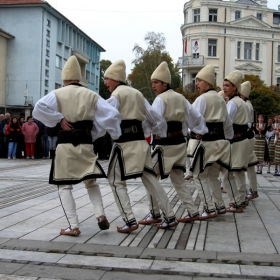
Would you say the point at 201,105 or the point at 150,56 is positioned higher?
the point at 150,56

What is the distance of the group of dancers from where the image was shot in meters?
6.18

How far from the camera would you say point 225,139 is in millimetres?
8141

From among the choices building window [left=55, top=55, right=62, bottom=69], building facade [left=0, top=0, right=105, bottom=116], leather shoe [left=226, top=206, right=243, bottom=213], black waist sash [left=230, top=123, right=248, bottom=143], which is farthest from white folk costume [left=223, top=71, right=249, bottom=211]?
building window [left=55, top=55, right=62, bottom=69]

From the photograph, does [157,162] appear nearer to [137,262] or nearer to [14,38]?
[137,262]

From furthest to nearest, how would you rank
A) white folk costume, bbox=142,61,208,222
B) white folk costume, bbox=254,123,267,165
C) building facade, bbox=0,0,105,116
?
building facade, bbox=0,0,105,116 < white folk costume, bbox=254,123,267,165 < white folk costume, bbox=142,61,208,222

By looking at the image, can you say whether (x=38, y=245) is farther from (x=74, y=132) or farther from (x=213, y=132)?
(x=213, y=132)

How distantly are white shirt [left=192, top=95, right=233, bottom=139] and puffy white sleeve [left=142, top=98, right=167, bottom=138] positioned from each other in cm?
96

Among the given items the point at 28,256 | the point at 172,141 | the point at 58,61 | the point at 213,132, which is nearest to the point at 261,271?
the point at 28,256

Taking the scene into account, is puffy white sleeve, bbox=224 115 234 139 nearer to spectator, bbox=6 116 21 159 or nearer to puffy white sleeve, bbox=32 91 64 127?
puffy white sleeve, bbox=32 91 64 127

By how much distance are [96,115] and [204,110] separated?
197cm

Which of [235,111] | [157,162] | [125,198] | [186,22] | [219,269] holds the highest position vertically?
[186,22]

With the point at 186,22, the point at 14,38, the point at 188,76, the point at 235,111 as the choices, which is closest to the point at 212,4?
the point at 186,22

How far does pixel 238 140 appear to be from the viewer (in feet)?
28.2

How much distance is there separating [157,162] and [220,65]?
59666 mm
